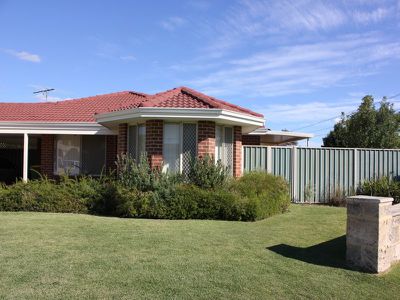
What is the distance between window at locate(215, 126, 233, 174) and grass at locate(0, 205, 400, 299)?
366cm

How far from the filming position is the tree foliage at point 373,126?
1155 inches

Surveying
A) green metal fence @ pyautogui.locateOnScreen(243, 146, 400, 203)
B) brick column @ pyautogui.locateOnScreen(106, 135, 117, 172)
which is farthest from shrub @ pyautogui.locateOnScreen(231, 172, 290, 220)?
brick column @ pyautogui.locateOnScreen(106, 135, 117, 172)

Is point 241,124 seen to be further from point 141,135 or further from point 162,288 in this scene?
point 162,288

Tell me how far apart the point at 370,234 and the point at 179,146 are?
6623 mm

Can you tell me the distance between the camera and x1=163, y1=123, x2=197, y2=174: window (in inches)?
478

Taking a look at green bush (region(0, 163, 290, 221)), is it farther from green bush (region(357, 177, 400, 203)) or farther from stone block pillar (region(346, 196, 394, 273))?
green bush (region(357, 177, 400, 203))

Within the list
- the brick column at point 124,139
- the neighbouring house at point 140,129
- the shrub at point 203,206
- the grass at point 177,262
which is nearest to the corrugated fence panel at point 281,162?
the neighbouring house at point 140,129

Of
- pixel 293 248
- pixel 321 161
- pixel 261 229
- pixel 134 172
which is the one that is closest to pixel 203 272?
pixel 293 248

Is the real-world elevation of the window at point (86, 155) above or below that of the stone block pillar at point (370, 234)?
above

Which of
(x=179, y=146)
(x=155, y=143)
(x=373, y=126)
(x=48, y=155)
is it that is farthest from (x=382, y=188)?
(x=373, y=126)

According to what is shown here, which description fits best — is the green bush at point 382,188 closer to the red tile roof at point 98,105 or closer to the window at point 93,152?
the red tile roof at point 98,105

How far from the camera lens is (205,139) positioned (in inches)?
477

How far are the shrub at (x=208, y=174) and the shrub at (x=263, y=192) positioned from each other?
1.19 ft

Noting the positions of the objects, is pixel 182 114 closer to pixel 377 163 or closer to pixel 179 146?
pixel 179 146
